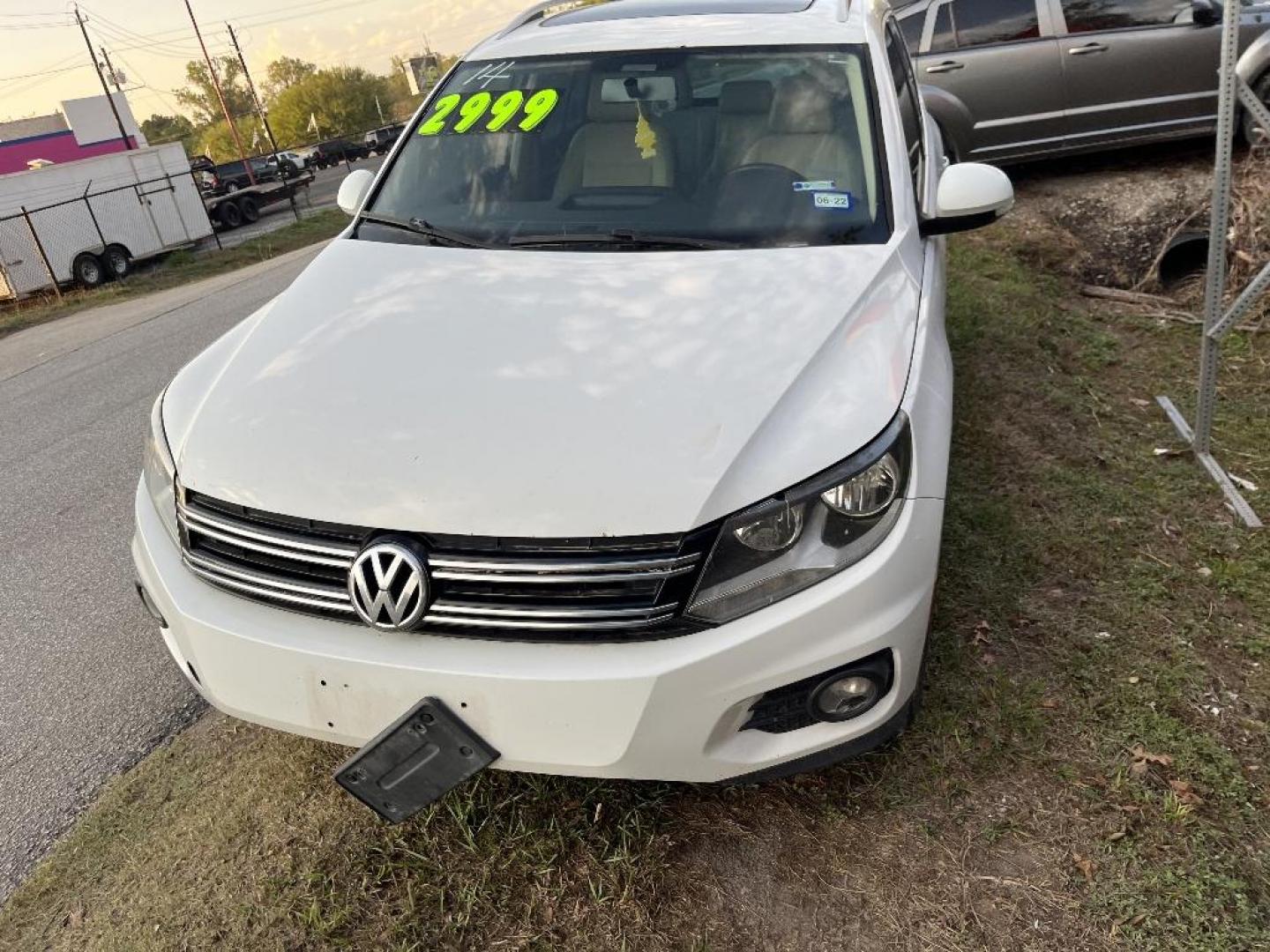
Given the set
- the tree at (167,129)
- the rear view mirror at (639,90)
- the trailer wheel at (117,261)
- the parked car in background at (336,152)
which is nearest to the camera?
the rear view mirror at (639,90)

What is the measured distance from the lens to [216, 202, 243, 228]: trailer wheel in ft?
89.9

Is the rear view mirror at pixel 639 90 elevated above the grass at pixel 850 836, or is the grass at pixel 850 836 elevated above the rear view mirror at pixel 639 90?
the rear view mirror at pixel 639 90

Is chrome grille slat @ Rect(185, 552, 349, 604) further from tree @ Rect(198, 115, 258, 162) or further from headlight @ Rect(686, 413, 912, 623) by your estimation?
tree @ Rect(198, 115, 258, 162)

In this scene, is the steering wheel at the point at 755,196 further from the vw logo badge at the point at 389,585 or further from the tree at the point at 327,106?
the tree at the point at 327,106

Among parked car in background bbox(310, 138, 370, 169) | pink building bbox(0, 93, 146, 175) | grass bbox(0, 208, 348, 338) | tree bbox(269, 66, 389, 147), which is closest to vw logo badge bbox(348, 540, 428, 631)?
grass bbox(0, 208, 348, 338)

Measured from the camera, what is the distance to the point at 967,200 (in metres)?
2.99

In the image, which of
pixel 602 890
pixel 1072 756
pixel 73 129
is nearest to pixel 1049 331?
pixel 1072 756

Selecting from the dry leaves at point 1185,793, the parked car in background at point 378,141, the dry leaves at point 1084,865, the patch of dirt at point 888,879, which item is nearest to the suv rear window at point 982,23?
the dry leaves at point 1185,793

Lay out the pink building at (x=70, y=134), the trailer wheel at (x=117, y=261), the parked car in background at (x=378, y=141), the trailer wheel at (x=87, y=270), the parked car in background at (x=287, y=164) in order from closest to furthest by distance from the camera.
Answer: the trailer wheel at (x=87, y=270) → the trailer wheel at (x=117, y=261) → the parked car in background at (x=287, y=164) → the pink building at (x=70, y=134) → the parked car in background at (x=378, y=141)

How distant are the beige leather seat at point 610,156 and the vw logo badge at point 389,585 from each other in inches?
65.4

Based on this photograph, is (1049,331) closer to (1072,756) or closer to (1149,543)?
(1149,543)

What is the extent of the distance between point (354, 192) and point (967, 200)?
2263 mm

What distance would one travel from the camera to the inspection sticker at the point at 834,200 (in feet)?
9.34

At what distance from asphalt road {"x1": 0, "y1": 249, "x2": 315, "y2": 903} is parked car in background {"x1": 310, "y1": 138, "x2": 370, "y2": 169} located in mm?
40583
